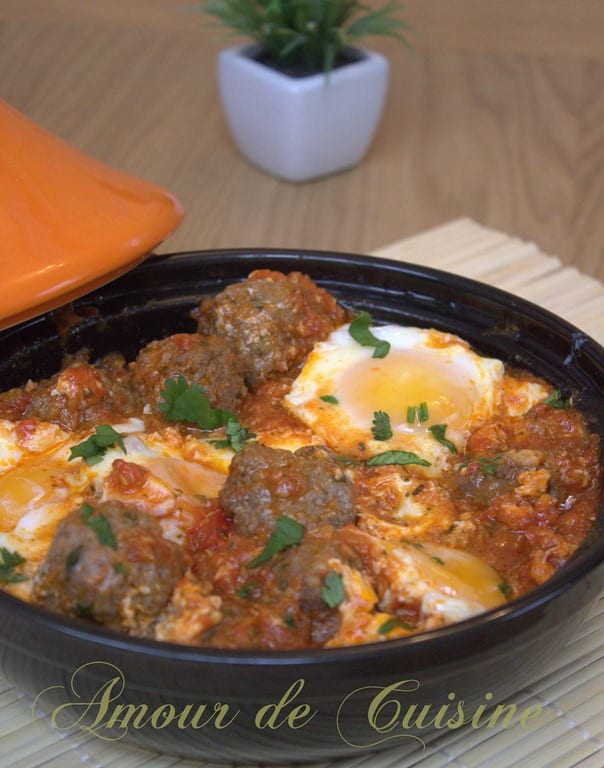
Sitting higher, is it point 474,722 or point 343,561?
point 343,561

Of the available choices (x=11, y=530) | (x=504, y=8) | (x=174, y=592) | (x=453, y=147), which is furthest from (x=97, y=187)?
(x=504, y=8)

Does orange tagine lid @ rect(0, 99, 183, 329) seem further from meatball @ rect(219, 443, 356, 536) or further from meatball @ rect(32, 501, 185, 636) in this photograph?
meatball @ rect(32, 501, 185, 636)

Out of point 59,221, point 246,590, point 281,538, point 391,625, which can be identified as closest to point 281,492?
point 281,538

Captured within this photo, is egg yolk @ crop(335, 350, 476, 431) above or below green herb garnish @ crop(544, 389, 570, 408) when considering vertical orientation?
above

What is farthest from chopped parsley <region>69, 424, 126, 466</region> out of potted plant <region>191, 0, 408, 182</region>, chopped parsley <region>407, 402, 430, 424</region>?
Answer: potted plant <region>191, 0, 408, 182</region>

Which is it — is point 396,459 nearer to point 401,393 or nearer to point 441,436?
point 441,436

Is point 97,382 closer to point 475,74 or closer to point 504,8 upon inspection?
point 475,74

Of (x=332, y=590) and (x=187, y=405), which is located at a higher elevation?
(x=332, y=590)
